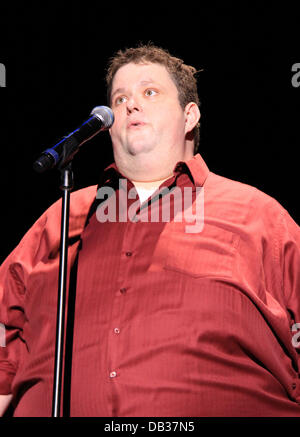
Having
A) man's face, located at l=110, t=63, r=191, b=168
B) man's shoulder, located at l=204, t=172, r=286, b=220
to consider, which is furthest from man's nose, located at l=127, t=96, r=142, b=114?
man's shoulder, located at l=204, t=172, r=286, b=220

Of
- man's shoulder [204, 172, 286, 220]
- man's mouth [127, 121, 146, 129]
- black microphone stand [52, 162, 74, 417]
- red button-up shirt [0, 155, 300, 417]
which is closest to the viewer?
black microphone stand [52, 162, 74, 417]

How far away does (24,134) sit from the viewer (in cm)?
239

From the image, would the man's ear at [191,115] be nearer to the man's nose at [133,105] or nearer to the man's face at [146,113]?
the man's face at [146,113]

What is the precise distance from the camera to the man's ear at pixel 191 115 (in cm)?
212

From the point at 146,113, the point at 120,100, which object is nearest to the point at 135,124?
the point at 146,113

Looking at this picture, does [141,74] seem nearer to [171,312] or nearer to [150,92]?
[150,92]

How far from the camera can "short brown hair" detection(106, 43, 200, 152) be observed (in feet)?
6.83

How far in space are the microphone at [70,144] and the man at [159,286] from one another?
410mm

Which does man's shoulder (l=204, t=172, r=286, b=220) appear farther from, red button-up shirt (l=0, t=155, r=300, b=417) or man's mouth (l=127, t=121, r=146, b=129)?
man's mouth (l=127, t=121, r=146, b=129)

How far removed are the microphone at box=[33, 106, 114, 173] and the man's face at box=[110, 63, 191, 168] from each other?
43cm

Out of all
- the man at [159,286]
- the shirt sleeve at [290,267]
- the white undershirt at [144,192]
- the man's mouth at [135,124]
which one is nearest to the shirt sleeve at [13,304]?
the man at [159,286]

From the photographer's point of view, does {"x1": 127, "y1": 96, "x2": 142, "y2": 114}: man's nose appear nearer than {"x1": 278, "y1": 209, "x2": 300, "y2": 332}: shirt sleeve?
No

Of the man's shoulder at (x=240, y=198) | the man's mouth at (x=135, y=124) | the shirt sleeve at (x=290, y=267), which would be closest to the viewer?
the shirt sleeve at (x=290, y=267)
